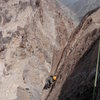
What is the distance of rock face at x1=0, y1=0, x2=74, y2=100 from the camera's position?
1268 centimetres

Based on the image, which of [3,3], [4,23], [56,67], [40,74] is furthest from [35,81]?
[3,3]

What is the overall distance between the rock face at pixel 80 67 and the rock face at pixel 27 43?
3.73 feet

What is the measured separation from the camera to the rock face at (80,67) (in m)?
8.18

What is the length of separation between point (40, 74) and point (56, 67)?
1356 millimetres

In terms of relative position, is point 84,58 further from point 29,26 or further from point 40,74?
point 29,26

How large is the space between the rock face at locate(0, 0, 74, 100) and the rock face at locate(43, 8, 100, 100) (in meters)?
1.14

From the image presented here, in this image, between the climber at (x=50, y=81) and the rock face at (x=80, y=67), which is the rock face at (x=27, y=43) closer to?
the climber at (x=50, y=81)

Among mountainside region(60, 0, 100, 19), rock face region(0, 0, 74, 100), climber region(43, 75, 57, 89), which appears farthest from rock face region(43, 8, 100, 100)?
mountainside region(60, 0, 100, 19)

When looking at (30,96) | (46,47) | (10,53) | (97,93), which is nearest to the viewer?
(97,93)

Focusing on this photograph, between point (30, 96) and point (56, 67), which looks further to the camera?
point (56, 67)

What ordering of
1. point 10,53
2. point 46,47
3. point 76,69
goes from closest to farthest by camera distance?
point 76,69 → point 10,53 → point 46,47

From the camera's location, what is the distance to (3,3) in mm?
16047

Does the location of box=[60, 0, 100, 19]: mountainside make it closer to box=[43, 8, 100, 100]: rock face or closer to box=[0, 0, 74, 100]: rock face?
box=[0, 0, 74, 100]: rock face

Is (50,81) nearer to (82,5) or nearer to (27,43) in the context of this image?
(27,43)
